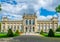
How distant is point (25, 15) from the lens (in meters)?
86.4

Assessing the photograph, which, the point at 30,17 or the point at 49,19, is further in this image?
the point at 49,19

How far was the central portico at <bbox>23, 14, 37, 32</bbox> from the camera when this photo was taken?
8444 cm

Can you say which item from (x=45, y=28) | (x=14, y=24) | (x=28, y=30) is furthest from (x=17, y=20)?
(x=45, y=28)

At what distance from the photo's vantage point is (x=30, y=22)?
3344 inches

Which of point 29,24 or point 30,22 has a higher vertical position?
point 30,22

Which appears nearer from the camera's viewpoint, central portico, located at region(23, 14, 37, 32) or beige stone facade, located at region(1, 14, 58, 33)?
central portico, located at region(23, 14, 37, 32)

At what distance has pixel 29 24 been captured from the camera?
8450cm

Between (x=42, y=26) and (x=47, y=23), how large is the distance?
3.15m

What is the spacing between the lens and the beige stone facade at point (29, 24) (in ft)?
279

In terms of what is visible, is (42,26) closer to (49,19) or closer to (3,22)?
(49,19)

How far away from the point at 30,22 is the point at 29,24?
123cm

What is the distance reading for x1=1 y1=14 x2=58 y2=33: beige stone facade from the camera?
84938 mm

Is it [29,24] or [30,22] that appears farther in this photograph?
[30,22]

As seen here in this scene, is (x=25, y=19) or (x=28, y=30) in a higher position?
(x=25, y=19)
